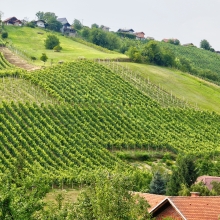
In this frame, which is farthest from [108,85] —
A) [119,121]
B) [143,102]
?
[119,121]

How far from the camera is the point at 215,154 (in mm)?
54219

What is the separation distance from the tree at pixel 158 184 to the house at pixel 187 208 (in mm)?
16305

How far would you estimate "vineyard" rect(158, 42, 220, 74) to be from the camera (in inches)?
4810

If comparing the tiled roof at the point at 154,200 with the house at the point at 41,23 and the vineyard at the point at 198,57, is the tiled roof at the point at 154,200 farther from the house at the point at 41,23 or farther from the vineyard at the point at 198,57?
the house at the point at 41,23

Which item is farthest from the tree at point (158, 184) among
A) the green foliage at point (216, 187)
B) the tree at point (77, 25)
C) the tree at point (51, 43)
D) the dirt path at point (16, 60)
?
the tree at point (77, 25)

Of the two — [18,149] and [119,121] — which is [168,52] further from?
[18,149]

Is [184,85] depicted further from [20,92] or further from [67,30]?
[67,30]

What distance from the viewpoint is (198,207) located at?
805 inches

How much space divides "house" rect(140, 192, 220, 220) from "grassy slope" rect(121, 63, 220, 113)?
4766 centimetres

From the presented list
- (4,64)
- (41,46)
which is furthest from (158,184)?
(41,46)

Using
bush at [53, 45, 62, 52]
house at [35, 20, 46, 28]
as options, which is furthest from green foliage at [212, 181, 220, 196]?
house at [35, 20, 46, 28]

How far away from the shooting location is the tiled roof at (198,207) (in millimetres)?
19953

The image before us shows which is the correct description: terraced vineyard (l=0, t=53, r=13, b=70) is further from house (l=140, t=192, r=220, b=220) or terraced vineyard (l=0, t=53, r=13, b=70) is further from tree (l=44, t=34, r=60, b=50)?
house (l=140, t=192, r=220, b=220)

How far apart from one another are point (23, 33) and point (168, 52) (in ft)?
101
